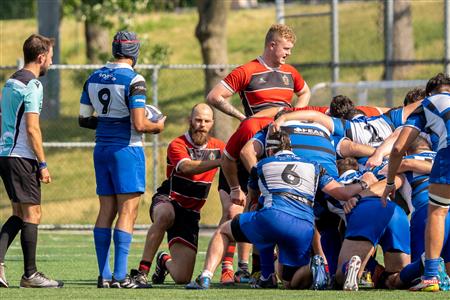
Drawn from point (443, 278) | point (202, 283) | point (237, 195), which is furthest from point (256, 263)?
point (443, 278)

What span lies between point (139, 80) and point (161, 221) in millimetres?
1793

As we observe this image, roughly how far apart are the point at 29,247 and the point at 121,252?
80 centimetres

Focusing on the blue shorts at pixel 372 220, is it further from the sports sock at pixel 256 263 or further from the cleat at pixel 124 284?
the cleat at pixel 124 284

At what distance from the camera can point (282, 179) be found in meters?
9.48

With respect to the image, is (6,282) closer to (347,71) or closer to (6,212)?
(6,212)

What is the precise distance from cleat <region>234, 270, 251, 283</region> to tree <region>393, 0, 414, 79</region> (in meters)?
10.1

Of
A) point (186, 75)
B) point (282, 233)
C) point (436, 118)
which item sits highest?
point (436, 118)

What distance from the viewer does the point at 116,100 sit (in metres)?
9.95

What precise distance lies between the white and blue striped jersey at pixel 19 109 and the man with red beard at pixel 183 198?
5.20ft

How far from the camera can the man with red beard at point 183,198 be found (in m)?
11.0

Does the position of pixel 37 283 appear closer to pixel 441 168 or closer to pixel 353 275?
pixel 353 275

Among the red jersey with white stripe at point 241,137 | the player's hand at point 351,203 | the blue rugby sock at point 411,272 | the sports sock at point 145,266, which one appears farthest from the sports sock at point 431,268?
the sports sock at point 145,266

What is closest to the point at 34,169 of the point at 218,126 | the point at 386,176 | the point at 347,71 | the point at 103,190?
the point at 103,190

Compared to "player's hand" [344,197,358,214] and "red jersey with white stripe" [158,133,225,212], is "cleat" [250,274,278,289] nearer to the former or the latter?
"player's hand" [344,197,358,214]
